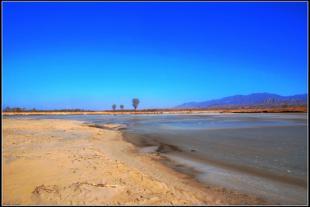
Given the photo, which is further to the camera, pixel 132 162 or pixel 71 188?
pixel 132 162

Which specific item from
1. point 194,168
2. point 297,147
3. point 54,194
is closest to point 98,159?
point 194,168

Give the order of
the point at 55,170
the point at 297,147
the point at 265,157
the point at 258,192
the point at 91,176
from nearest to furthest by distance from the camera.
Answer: the point at 258,192, the point at 91,176, the point at 55,170, the point at 265,157, the point at 297,147

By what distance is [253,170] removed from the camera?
8.75 metres

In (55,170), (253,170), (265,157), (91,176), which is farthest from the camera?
(265,157)

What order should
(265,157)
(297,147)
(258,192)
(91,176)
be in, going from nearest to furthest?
(258,192) → (91,176) → (265,157) → (297,147)

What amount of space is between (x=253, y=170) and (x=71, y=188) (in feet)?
16.8

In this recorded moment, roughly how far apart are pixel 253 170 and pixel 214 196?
301 cm

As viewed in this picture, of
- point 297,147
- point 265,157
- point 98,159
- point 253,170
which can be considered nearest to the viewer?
point 253,170

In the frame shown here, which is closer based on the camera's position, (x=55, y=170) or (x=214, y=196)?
(x=214, y=196)

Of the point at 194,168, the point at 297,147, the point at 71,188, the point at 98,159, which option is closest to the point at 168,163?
the point at 194,168

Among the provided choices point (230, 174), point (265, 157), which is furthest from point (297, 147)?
point (230, 174)

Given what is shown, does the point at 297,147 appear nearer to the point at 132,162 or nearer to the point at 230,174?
the point at 230,174

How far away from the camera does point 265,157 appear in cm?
1061

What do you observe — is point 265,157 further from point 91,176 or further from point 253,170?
point 91,176
